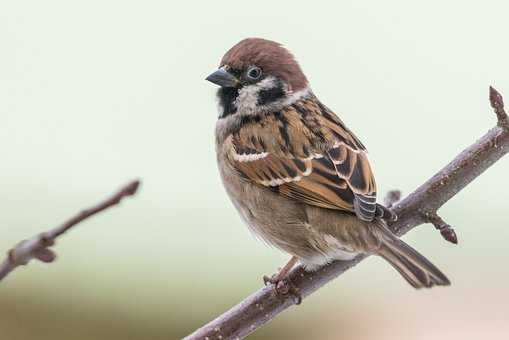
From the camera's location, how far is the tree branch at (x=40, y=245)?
4.51 ft

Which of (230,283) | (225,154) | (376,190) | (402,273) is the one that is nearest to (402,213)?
(376,190)

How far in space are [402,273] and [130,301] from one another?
86.0 inches

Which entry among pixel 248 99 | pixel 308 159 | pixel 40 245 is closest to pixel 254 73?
pixel 248 99

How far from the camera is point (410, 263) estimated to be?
2932 mm

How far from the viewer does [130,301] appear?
15.5ft

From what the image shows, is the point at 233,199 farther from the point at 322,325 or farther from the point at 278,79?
the point at 322,325

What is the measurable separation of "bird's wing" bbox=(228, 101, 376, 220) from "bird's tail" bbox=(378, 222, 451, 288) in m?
0.14

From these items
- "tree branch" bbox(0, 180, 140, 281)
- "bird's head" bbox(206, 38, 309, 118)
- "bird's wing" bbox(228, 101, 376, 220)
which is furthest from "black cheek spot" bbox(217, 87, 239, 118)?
"tree branch" bbox(0, 180, 140, 281)

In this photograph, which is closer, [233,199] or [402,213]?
[402,213]

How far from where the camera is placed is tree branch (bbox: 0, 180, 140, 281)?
4.51 feet

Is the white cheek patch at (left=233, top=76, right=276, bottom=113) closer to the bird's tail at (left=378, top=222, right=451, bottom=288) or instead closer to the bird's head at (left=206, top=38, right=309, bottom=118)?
the bird's head at (left=206, top=38, right=309, bottom=118)

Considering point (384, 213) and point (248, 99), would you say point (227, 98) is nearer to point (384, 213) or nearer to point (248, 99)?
point (248, 99)

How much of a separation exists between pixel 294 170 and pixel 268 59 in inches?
24.2

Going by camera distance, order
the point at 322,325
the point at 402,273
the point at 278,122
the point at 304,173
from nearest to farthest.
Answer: the point at 402,273
the point at 304,173
the point at 278,122
the point at 322,325
